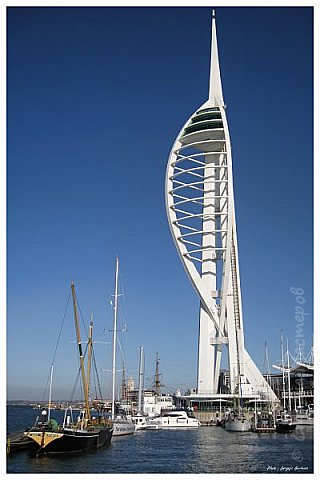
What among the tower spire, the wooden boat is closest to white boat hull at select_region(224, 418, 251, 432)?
the wooden boat

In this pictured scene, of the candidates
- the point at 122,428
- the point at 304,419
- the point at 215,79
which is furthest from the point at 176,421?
the point at 215,79

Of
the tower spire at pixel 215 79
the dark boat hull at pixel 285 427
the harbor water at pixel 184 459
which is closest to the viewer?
the harbor water at pixel 184 459

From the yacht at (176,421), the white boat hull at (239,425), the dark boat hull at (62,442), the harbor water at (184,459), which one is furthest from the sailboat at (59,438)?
the yacht at (176,421)

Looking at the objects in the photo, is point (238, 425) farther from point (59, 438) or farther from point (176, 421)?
point (59, 438)

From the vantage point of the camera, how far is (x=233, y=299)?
33.5 metres

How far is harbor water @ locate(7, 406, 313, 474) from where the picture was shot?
1172 cm

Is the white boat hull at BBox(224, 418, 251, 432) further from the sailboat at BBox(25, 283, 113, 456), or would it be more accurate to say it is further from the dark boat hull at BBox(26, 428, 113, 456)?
the dark boat hull at BBox(26, 428, 113, 456)

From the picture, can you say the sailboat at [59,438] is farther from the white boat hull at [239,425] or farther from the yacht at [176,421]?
the yacht at [176,421]

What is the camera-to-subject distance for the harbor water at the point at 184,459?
11.7 meters

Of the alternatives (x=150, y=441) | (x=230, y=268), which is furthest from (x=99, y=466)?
(x=230, y=268)
